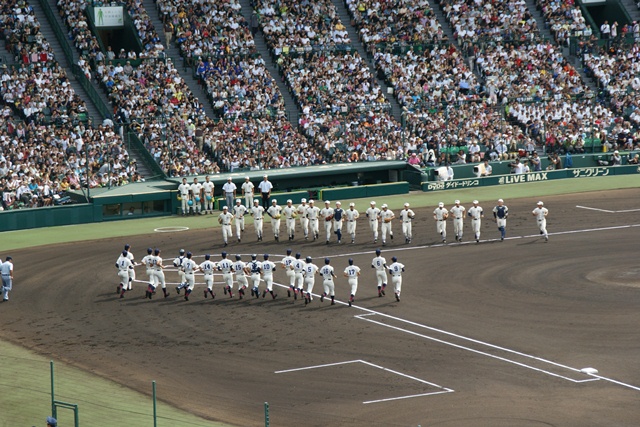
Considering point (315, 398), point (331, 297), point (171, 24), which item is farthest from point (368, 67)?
point (315, 398)

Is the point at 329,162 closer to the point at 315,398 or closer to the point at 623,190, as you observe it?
the point at 623,190

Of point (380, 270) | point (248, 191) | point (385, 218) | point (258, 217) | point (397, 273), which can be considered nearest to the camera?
point (397, 273)

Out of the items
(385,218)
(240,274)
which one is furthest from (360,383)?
(385,218)

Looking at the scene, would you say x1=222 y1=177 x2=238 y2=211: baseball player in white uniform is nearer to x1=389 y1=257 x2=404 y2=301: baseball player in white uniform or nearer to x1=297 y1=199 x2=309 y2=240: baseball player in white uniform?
x1=297 y1=199 x2=309 y2=240: baseball player in white uniform

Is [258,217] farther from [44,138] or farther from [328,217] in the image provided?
[44,138]

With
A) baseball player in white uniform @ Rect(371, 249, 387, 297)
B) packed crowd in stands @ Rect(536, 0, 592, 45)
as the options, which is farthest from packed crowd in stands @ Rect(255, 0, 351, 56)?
baseball player in white uniform @ Rect(371, 249, 387, 297)

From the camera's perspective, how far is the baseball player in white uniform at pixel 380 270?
33844 millimetres

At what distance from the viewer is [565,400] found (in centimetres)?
2442

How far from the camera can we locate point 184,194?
51000mm

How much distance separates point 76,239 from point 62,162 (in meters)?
7.37

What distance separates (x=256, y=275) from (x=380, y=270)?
3.74 m

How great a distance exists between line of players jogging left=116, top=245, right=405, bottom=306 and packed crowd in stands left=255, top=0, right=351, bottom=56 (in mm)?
30424

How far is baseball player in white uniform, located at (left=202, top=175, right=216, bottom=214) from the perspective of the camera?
5059cm

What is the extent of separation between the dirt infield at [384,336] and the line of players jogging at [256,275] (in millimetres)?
418
